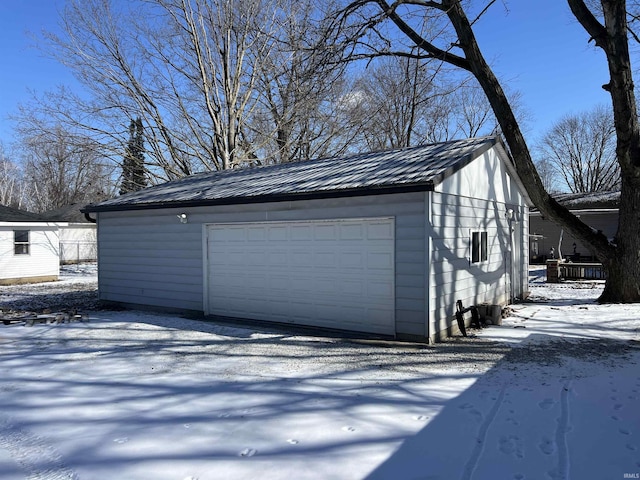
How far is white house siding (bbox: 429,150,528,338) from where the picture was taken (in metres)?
7.75

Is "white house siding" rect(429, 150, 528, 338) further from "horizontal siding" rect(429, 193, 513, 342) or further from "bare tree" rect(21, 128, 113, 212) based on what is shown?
"bare tree" rect(21, 128, 113, 212)

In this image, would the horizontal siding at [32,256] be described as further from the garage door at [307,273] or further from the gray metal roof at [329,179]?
the garage door at [307,273]

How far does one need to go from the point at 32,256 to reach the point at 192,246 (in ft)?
40.1

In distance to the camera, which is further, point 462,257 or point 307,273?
point 307,273

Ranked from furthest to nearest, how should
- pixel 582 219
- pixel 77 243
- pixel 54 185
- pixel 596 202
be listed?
pixel 54 185 → pixel 77 243 → pixel 596 202 → pixel 582 219

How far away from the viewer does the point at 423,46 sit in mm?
11180

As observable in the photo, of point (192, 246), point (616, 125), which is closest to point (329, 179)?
point (192, 246)

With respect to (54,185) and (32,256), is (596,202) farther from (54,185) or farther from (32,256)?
(54,185)

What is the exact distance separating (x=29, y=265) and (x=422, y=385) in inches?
743

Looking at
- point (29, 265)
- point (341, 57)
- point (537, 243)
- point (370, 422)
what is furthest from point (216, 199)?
point (537, 243)

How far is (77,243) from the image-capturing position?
29312mm

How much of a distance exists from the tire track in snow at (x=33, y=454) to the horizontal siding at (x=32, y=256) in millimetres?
16918

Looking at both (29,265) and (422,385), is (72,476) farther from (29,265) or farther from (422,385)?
(29,265)

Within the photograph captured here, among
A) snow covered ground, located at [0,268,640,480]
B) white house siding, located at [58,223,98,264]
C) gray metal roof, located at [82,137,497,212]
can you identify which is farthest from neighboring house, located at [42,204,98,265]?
snow covered ground, located at [0,268,640,480]
